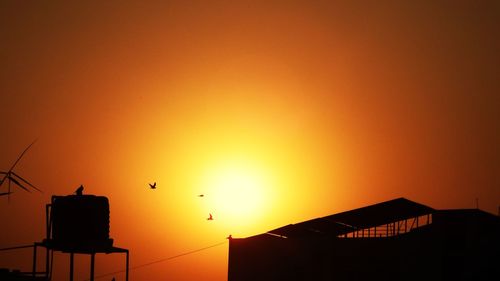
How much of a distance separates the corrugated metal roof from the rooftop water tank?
67.6 ft

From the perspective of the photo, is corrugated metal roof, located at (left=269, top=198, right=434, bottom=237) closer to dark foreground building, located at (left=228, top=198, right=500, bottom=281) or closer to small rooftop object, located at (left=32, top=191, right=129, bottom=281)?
dark foreground building, located at (left=228, top=198, right=500, bottom=281)

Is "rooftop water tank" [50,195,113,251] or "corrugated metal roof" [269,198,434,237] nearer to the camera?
"rooftop water tank" [50,195,113,251]

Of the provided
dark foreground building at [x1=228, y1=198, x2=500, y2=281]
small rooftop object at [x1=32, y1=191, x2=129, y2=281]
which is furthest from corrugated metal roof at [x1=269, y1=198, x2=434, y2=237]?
small rooftop object at [x1=32, y1=191, x2=129, y2=281]

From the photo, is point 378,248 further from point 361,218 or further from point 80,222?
point 80,222

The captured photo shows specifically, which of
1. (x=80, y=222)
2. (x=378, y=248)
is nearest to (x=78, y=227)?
(x=80, y=222)

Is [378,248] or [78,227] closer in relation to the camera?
[78,227]

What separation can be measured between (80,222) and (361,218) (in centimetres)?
2272

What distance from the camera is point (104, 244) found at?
3155cm

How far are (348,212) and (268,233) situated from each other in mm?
5737

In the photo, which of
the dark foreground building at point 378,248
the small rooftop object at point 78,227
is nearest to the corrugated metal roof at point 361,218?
the dark foreground building at point 378,248

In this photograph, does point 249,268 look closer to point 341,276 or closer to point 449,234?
point 341,276

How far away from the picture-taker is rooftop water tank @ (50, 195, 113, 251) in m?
31.2

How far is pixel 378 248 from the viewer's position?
46.6 meters

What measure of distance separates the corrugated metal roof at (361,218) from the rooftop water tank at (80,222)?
20.6m
